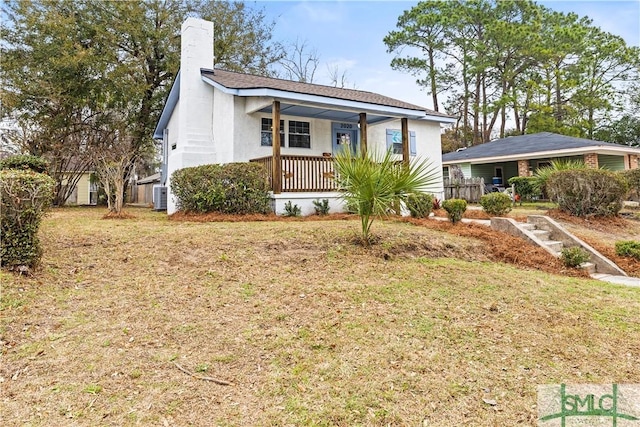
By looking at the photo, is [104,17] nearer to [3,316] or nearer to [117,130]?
[117,130]

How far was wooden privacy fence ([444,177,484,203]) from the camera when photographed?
17109 mm

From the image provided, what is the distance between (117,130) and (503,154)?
20761 millimetres

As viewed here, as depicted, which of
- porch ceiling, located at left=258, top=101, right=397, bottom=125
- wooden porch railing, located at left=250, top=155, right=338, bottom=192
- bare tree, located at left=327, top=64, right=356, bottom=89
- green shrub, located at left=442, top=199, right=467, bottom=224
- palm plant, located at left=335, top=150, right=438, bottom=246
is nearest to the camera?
palm plant, located at left=335, top=150, right=438, bottom=246

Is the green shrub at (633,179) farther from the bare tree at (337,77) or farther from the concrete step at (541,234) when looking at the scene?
the bare tree at (337,77)

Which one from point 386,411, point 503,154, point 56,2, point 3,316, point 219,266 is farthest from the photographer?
point 503,154

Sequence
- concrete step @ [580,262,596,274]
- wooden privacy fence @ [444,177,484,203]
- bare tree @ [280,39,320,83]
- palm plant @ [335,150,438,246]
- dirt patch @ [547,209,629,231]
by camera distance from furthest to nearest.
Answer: bare tree @ [280,39,320,83]
wooden privacy fence @ [444,177,484,203]
dirt patch @ [547,209,629,231]
concrete step @ [580,262,596,274]
palm plant @ [335,150,438,246]

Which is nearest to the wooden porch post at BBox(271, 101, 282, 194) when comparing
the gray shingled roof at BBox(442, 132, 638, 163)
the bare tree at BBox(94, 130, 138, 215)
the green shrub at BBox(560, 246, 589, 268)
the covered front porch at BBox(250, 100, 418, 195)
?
the covered front porch at BBox(250, 100, 418, 195)

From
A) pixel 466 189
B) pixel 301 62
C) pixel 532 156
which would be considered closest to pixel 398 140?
pixel 466 189

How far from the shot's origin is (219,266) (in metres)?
5.23

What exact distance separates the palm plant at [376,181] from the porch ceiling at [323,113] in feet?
18.7

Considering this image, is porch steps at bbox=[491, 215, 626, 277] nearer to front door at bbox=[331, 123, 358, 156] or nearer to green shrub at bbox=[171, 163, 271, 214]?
green shrub at bbox=[171, 163, 271, 214]

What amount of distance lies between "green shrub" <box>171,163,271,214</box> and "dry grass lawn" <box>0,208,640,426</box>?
11.7 ft

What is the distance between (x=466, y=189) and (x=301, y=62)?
16694 millimetres

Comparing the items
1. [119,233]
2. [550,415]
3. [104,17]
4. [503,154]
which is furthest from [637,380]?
[104,17]
